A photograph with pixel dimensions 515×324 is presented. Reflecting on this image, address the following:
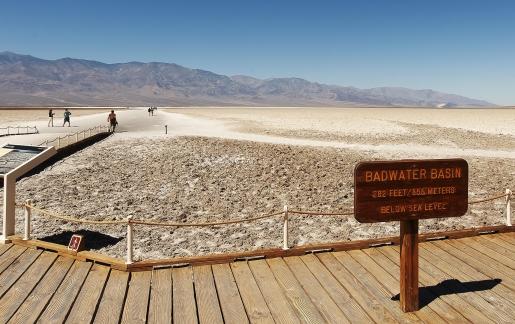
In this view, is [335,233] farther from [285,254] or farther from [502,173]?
[502,173]

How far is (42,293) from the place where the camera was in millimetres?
6945

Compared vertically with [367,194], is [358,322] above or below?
below

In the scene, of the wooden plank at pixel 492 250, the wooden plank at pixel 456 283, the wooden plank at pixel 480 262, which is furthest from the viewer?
the wooden plank at pixel 492 250

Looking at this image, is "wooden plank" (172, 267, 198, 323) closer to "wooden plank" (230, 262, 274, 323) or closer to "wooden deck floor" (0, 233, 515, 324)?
"wooden deck floor" (0, 233, 515, 324)

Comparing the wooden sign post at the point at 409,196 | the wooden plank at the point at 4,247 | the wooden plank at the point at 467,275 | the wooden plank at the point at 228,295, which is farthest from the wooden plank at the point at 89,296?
the wooden plank at the point at 467,275

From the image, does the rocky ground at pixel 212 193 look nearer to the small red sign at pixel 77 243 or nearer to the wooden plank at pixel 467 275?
the small red sign at pixel 77 243

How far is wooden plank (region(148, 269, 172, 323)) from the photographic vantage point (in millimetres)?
6309

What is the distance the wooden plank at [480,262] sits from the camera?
7.82 metres

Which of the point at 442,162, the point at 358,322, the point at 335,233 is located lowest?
the point at 335,233

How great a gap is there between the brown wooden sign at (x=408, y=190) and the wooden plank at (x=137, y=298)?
359 centimetres

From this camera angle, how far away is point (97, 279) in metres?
7.51

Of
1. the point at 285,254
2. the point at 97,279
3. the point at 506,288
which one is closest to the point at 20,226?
the point at 97,279

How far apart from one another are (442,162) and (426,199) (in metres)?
0.63

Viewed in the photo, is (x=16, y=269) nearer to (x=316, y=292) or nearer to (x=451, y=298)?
(x=316, y=292)
